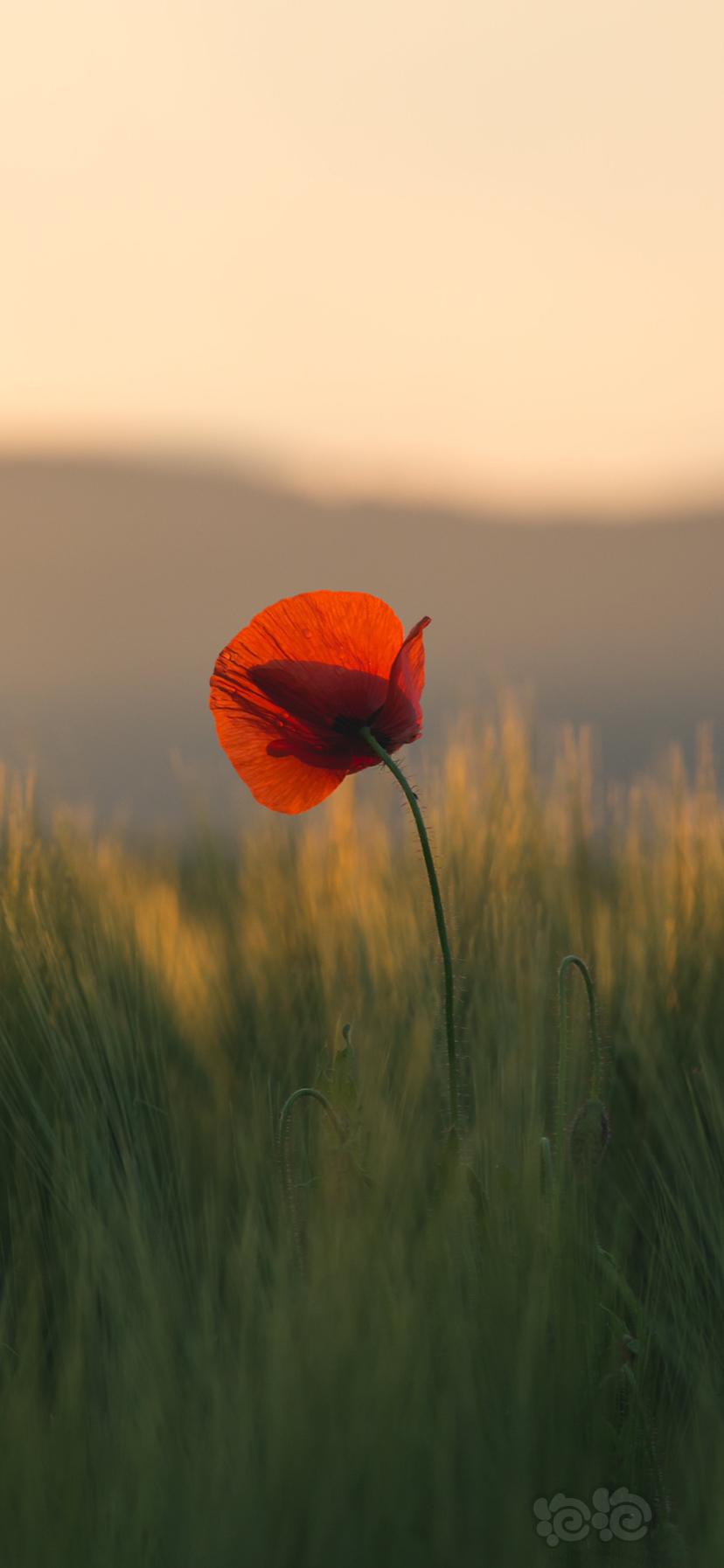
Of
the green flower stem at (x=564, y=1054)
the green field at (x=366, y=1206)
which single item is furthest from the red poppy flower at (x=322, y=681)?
the green flower stem at (x=564, y=1054)

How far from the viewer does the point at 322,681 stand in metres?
1.01

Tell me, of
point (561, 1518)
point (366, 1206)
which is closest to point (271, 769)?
point (366, 1206)

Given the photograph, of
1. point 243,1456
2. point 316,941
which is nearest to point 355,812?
point 316,941

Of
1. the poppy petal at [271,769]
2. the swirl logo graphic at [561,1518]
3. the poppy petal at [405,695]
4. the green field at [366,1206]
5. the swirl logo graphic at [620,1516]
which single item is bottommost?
the swirl logo graphic at [620,1516]

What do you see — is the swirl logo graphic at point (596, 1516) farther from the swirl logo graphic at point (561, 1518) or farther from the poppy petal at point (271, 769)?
the poppy petal at point (271, 769)

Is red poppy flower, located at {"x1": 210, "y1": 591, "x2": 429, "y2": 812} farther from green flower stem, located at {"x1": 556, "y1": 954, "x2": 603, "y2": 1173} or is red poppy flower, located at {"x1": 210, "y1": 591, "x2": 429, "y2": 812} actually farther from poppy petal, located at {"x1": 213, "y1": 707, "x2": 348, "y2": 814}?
green flower stem, located at {"x1": 556, "y1": 954, "x2": 603, "y2": 1173}

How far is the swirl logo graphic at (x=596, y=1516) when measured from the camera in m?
0.80

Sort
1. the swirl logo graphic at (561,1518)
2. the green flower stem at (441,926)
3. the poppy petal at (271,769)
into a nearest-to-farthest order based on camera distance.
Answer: the swirl logo graphic at (561,1518), the green flower stem at (441,926), the poppy petal at (271,769)

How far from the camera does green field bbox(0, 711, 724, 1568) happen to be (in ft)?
2.61

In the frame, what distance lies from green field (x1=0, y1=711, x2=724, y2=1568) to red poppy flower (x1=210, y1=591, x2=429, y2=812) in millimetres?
120

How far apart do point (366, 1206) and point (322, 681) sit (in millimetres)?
399

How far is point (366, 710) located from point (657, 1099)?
0.67 meters

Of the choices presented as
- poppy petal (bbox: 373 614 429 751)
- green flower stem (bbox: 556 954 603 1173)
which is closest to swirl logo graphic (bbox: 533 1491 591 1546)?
green flower stem (bbox: 556 954 603 1173)

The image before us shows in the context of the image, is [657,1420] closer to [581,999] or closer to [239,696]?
[581,999]
